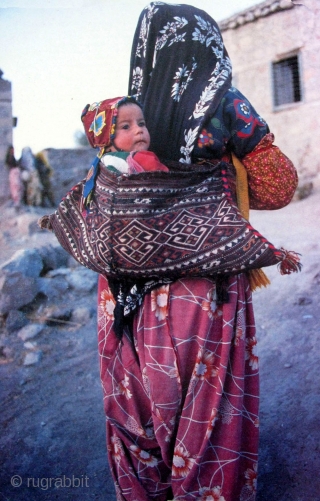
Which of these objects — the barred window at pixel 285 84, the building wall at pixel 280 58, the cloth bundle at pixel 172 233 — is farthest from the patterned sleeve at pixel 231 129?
the barred window at pixel 285 84

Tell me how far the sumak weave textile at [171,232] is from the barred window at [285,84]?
13.3 feet

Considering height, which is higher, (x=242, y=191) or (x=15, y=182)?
(x=242, y=191)

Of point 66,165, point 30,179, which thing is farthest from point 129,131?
point 66,165

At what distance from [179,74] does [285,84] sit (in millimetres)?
4431

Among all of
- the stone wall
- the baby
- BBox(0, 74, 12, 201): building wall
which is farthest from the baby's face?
the stone wall

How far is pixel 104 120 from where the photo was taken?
1.47m

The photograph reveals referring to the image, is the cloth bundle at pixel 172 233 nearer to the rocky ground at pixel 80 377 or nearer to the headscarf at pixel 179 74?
the headscarf at pixel 179 74

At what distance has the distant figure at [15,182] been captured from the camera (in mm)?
4625

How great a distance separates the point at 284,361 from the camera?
2.76 meters

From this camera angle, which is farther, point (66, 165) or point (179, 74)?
point (66, 165)

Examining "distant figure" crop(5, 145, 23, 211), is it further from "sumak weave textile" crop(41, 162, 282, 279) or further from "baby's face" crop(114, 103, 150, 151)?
"sumak weave textile" crop(41, 162, 282, 279)

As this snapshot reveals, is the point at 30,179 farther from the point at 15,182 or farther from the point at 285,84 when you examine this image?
the point at 285,84

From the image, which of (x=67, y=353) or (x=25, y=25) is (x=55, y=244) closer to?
(x=67, y=353)

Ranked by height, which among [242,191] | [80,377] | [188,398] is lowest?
[80,377]
